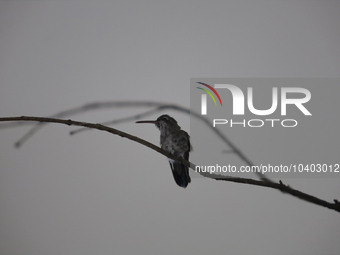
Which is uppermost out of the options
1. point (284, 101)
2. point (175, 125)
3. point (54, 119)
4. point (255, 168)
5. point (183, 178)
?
point (284, 101)

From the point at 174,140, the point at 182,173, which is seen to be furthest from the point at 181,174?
the point at 174,140

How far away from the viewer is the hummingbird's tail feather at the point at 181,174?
228 cm

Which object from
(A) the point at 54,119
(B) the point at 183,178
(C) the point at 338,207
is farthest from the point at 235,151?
(B) the point at 183,178

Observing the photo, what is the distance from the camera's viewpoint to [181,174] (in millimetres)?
2361

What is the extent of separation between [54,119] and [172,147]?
1581mm

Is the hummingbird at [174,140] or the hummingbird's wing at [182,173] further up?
the hummingbird at [174,140]

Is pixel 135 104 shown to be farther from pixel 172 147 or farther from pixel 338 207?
pixel 172 147

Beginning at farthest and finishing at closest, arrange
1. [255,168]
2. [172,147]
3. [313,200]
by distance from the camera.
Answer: [172,147] < [255,168] < [313,200]

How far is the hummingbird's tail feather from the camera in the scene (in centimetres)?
228

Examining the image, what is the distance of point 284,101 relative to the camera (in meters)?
2.38

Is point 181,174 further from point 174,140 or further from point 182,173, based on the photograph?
point 174,140

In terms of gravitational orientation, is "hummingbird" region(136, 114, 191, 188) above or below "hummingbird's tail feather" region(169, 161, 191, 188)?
above

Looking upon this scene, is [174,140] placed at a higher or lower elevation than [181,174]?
higher

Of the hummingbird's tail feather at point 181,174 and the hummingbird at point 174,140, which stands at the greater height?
the hummingbird at point 174,140
